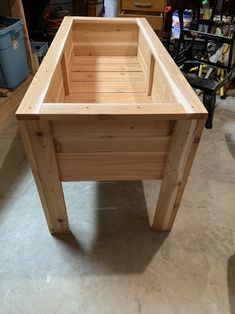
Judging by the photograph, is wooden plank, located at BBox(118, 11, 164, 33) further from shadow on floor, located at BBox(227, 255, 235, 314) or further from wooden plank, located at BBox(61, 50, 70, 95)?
shadow on floor, located at BBox(227, 255, 235, 314)

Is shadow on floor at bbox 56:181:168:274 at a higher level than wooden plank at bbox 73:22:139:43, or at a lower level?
lower

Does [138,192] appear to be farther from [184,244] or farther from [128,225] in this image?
[184,244]

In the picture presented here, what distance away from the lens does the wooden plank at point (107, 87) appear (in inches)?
57.2

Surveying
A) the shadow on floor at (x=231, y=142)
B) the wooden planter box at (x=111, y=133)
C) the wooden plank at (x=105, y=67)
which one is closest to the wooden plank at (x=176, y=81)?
the wooden planter box at (x=111, y=133)

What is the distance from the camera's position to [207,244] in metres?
1.23

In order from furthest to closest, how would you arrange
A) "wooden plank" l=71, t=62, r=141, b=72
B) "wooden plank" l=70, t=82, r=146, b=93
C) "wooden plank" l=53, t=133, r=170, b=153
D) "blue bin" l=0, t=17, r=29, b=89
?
1. "blue bin" l=0, t=17, r=29, b=89
2. "wooden plank" l=71, t=62, r=141, b=72
3. "wooden plank" l=70, t=82, r=146, b=93
4. "wooden plank" l=53, t=133, r=170, b=153

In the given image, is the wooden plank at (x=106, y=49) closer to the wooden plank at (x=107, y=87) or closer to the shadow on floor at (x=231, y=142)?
the wooden plank at (x=107, y=87)

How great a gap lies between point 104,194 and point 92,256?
39cm

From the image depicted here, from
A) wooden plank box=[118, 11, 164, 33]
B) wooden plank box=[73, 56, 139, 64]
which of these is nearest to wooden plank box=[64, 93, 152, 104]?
wooden plank box=[73, 56, 139, 64]

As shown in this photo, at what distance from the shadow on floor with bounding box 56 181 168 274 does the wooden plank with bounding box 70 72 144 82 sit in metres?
0.68

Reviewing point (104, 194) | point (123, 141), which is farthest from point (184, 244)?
point (123, 141)

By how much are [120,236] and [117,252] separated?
87mm

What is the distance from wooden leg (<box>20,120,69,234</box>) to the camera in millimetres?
816

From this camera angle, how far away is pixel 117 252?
119 centimetres
